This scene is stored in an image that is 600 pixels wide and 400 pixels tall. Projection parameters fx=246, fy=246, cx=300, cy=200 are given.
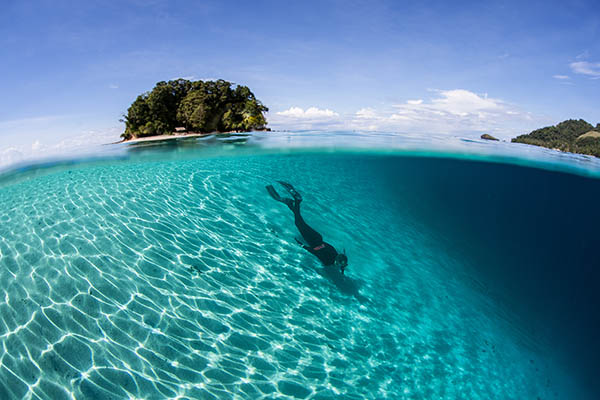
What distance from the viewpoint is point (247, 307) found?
14.6 ft

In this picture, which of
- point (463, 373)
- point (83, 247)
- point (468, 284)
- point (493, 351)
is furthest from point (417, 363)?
point (83, 247)

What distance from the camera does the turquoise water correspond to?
10.5 ft

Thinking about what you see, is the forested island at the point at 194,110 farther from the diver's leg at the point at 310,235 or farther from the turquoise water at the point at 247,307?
the diver's leg at the point at 310,235

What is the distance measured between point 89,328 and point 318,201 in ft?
29.2

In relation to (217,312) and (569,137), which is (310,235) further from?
(569,137)

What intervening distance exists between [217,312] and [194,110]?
24.4m

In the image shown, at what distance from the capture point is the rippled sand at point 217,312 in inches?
123

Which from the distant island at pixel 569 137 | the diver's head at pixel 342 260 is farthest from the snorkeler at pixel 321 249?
the distant island at pixel 569 137

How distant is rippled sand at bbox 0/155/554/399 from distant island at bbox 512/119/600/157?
15.0 metres

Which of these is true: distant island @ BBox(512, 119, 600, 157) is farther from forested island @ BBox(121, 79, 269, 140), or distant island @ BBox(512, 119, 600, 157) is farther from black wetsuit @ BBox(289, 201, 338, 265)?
forested island @ BBox(121, 79, 269, 140)

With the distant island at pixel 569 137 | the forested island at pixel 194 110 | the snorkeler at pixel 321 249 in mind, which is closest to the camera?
the snorkeler at pixel 321 249

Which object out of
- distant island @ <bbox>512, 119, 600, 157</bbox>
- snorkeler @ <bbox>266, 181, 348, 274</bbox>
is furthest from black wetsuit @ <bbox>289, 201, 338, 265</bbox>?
distant island @ <bbox>512, 119, 600, 157</bbox>

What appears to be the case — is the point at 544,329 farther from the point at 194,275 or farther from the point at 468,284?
the point at 194,275

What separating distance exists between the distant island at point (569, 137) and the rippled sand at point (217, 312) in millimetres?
14994
